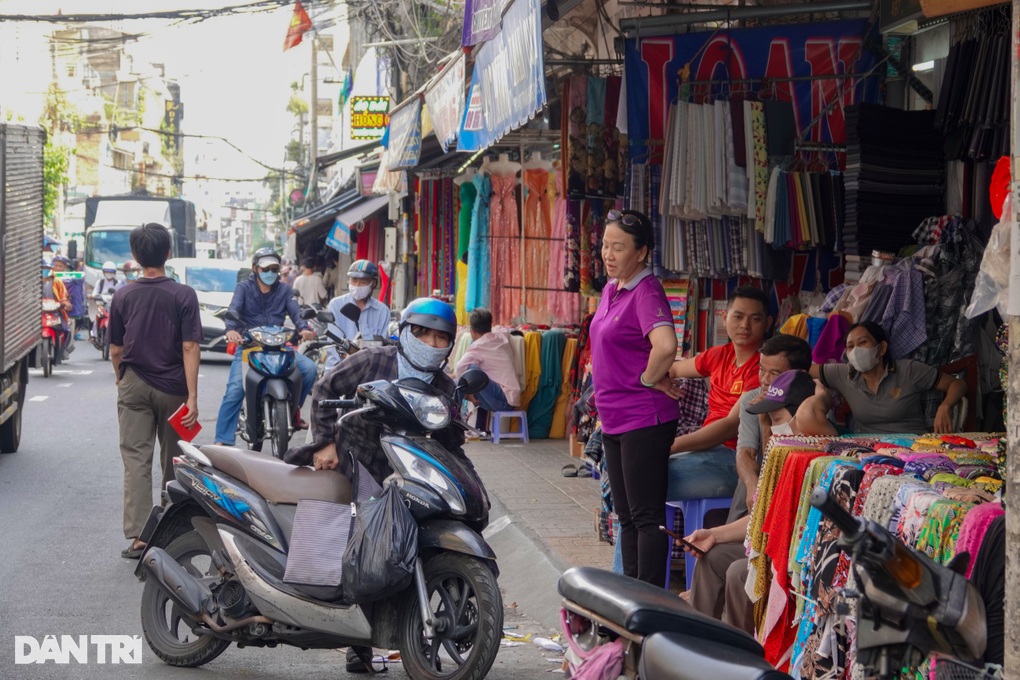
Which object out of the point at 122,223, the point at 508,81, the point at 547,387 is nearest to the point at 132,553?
the point at 508,81

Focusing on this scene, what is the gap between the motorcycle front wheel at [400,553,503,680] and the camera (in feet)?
16.2

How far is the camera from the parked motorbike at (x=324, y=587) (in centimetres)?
504

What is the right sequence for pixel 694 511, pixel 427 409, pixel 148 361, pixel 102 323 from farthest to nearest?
pixel 102 323 → pixel 148 361 → pixel 694 511 → pixel 427 409

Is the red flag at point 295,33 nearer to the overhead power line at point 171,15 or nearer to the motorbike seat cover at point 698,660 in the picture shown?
the overhead power line at point 171,15

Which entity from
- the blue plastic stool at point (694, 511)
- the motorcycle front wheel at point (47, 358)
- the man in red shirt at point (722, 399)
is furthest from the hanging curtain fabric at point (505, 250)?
the motorcycle front wheel at point (47, 358)

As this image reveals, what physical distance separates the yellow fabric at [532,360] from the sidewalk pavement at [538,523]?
73 centimetres

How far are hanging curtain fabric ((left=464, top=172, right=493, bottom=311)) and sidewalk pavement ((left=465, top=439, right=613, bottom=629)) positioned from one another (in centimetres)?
313

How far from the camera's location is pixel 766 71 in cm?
820

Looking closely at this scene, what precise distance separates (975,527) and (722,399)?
3.10 meters

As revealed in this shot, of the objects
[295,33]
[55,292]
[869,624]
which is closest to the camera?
[869,624]

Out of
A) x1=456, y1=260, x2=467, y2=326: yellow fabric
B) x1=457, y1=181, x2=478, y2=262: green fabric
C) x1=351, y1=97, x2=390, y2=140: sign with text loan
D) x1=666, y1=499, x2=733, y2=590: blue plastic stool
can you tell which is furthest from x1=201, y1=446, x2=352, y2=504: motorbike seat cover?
x1=351, y1=97, x2=390, y2=140: sign with text loan

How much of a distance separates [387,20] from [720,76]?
12.8 m

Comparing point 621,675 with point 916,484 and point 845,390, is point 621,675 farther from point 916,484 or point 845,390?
point 845,390

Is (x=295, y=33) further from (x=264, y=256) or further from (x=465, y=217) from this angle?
(x=264, y=256)
